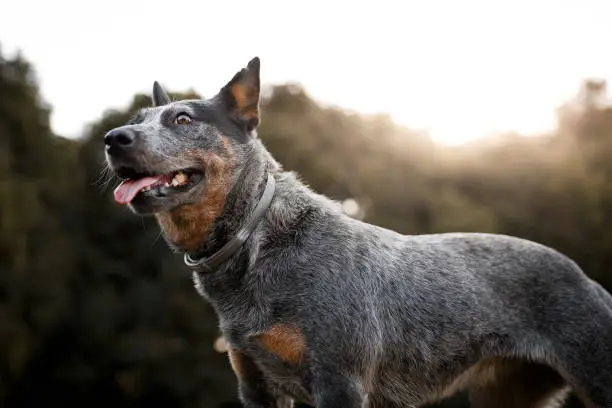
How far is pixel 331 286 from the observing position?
6.28m

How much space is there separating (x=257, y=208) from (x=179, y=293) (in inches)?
912

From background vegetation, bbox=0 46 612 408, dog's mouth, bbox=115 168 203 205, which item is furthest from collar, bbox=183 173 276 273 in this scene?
background vegetation, bbox=0 46 612 408

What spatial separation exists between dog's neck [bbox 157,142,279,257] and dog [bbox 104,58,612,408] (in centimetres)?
1

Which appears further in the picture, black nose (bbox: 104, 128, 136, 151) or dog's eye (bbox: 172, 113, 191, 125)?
dog's eye (bbox: 172, 113, 191, 125)

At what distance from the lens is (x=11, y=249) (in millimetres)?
26172

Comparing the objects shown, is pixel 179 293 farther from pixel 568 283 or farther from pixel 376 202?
pixel 568 283

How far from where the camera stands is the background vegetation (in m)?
27.0

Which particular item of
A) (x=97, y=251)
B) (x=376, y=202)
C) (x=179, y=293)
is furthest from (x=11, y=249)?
(x=376, y=202)

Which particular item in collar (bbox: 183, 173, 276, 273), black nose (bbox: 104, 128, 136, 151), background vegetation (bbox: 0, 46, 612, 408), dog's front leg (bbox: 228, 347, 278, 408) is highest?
black nose (bbox: 104, 128, 136, 151)

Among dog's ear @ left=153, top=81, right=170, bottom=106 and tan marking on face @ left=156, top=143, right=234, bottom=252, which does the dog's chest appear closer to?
tan marking on face @ left=156, top=143, right=234, bottom=252

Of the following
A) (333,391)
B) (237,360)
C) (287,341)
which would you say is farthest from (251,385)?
(333,391)

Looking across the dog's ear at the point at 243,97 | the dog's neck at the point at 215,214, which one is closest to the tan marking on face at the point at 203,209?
the dog's neck at the point at 215,214

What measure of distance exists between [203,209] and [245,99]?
3.47 ft

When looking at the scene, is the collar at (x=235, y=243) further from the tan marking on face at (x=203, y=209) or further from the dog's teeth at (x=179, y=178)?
the dog's teeth at (x=179, y=178)
